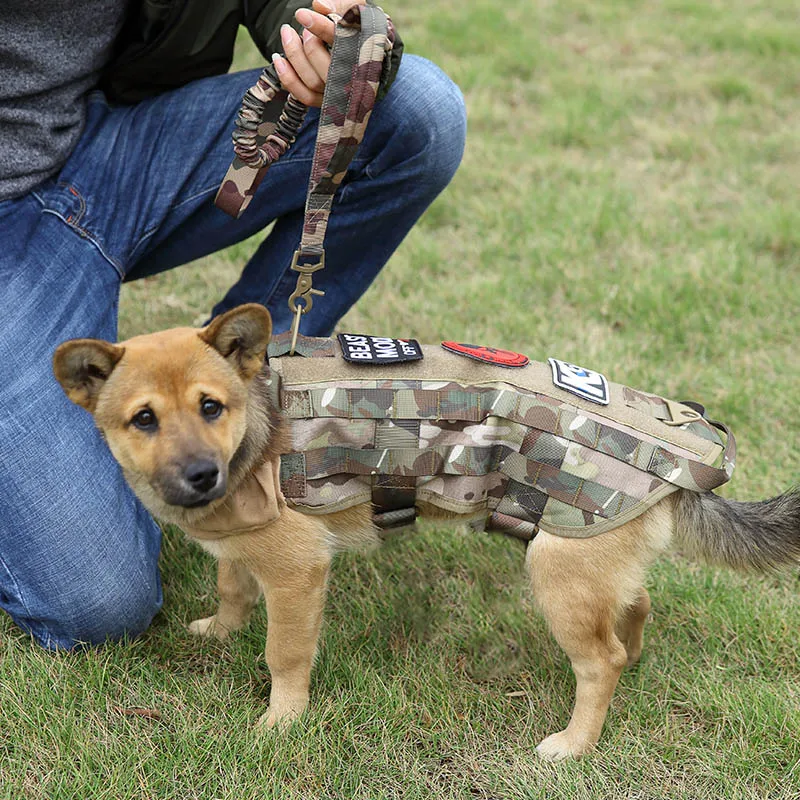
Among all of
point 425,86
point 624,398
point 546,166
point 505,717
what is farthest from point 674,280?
point 505,717

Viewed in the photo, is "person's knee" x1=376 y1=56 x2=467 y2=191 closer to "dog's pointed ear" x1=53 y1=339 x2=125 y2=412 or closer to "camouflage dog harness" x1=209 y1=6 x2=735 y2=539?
"camouflage dog harness" x1=209 y1=6 x2=735 y2=539

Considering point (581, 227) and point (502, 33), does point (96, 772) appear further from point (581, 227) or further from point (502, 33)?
point (502, 33)

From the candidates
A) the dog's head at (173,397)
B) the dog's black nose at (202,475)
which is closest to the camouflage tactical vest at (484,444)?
the dog's head at (173,397)

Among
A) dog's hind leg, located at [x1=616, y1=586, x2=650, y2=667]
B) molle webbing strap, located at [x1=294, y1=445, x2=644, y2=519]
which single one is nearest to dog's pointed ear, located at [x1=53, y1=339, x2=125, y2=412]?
molle webbing strap, located at [x1=294, y1=445, x2=644, y2=519]

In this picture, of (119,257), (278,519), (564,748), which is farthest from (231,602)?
(119,257)

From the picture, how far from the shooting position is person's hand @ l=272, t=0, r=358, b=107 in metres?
2.76

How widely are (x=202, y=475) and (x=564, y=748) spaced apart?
1.41 m

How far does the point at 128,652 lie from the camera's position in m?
3.00

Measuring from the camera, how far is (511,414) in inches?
102

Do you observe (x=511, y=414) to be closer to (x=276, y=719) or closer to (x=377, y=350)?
(x=377, y=350)

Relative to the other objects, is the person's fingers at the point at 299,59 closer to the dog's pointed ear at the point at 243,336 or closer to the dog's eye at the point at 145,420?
the dog's pointed ear at the point at 243,336

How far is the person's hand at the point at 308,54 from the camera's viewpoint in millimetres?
2762

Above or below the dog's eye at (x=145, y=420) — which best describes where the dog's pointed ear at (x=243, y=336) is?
above

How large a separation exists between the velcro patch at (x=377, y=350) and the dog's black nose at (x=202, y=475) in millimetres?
551
